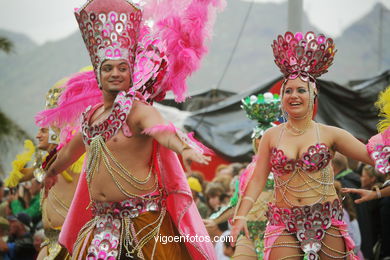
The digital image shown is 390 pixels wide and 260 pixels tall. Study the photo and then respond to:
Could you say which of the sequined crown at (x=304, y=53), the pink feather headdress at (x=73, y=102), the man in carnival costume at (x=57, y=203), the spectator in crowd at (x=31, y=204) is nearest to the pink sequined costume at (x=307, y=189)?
the sequined crown at (x=304, y=53)

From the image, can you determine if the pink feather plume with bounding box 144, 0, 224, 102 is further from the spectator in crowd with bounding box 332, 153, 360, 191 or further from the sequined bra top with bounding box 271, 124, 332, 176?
the spectator in crowd with bounding box 332, 153, 360, 191

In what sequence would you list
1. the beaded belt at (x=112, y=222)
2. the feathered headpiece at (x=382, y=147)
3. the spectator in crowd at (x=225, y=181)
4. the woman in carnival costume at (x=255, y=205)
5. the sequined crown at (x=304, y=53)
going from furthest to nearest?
1. the spectator in crowd at (x=225, y=181)
2. the woman in carnival costume at (x=255, y=205)
3. the sequined crown at (x=304, y=53)
4. the feathered headpiece at (x=382, y=147)
5. the beaded belt at (x=112, y=222)

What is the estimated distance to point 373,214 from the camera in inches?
335

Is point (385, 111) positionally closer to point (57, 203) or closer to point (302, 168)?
point (302, 168)

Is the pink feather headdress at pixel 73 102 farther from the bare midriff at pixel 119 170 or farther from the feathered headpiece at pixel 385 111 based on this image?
the feathered headpiece at pixel 385 111

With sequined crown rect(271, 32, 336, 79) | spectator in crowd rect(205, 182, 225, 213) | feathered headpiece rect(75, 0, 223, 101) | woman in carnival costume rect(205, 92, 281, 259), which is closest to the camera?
feathered headpiece rect(75, 0, 223, 101)

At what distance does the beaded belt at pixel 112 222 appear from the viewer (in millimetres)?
5062

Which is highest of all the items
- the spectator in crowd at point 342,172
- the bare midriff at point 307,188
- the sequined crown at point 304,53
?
the sequined crown at point 304,53

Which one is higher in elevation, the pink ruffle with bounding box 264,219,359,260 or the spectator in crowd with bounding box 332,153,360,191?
the spectator in crowd with bounding box 332,153,360,191

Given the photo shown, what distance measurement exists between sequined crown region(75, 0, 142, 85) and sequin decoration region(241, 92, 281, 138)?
276 cm

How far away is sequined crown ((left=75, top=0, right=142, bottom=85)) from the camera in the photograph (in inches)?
206

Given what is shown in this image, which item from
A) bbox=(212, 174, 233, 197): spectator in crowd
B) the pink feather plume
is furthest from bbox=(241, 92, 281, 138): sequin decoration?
the pink feather plume

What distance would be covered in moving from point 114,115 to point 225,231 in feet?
12.6

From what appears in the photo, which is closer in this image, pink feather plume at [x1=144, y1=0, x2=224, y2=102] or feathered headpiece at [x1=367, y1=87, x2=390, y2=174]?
feathered headpiece at [x1=367, y1=87, x2=390, y2=174]
